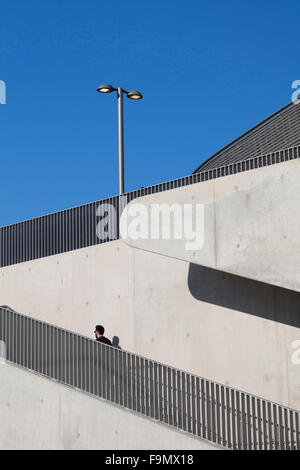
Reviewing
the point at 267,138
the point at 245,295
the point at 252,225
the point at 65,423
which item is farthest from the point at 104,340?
the point at 267,138

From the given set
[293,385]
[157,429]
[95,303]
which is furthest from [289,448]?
[95,303]

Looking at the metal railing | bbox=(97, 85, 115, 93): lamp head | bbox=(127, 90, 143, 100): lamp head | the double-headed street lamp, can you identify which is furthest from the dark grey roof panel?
the metal railing

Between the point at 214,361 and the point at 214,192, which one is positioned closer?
the point at 214,192

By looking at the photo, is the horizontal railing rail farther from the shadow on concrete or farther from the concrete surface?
the shadow on concrete

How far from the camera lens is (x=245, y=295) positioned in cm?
2041

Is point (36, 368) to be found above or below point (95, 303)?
below

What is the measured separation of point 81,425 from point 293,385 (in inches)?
198

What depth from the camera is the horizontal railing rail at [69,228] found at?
23.0 m

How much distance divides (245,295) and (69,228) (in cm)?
813

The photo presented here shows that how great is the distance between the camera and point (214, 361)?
21031mm

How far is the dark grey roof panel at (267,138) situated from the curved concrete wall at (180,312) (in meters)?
4.06

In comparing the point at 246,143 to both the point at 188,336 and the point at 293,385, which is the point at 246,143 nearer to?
the point at 188,336

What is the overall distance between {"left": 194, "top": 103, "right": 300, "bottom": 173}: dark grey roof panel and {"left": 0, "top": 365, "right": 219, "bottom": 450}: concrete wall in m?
8.67

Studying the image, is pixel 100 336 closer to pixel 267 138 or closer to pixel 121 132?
pixel 267 138
